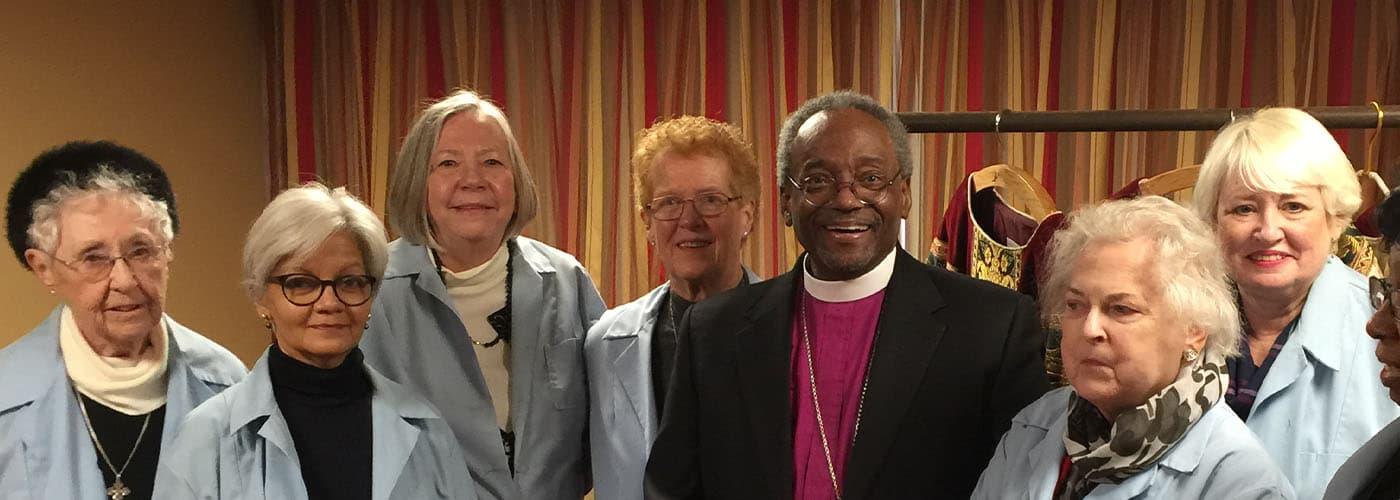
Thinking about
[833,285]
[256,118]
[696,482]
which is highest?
[256,118]

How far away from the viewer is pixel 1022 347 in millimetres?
2025

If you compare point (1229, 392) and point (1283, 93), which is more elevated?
point (1283, 93)

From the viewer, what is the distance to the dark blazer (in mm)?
1985

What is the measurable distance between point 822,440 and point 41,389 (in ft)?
4.31

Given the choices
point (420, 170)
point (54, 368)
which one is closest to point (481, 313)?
point (420, 170)

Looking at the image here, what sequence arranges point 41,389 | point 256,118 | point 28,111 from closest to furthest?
point 41,389, point 28,111, point 256,118

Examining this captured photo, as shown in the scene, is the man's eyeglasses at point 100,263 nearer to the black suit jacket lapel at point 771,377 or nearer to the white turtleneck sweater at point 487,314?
the white turtleneck sweater at point 487,314

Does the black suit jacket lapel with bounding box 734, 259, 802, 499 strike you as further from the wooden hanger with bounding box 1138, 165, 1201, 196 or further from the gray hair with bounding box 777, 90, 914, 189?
the wooden hanger with bounding box 1138, 165, 1201, 196

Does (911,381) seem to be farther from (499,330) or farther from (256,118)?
(256,118)

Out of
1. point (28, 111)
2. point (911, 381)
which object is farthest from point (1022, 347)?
point (28, 111)

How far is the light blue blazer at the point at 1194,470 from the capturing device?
166 centimetres

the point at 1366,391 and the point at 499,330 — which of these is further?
the point at 499,330

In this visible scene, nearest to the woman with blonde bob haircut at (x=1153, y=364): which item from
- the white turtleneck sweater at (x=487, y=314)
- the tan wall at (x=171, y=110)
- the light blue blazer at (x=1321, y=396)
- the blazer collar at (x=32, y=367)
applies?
the light blue blazer at (x=1321, y=396)

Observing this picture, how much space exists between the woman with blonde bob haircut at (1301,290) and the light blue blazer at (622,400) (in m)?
1.09
